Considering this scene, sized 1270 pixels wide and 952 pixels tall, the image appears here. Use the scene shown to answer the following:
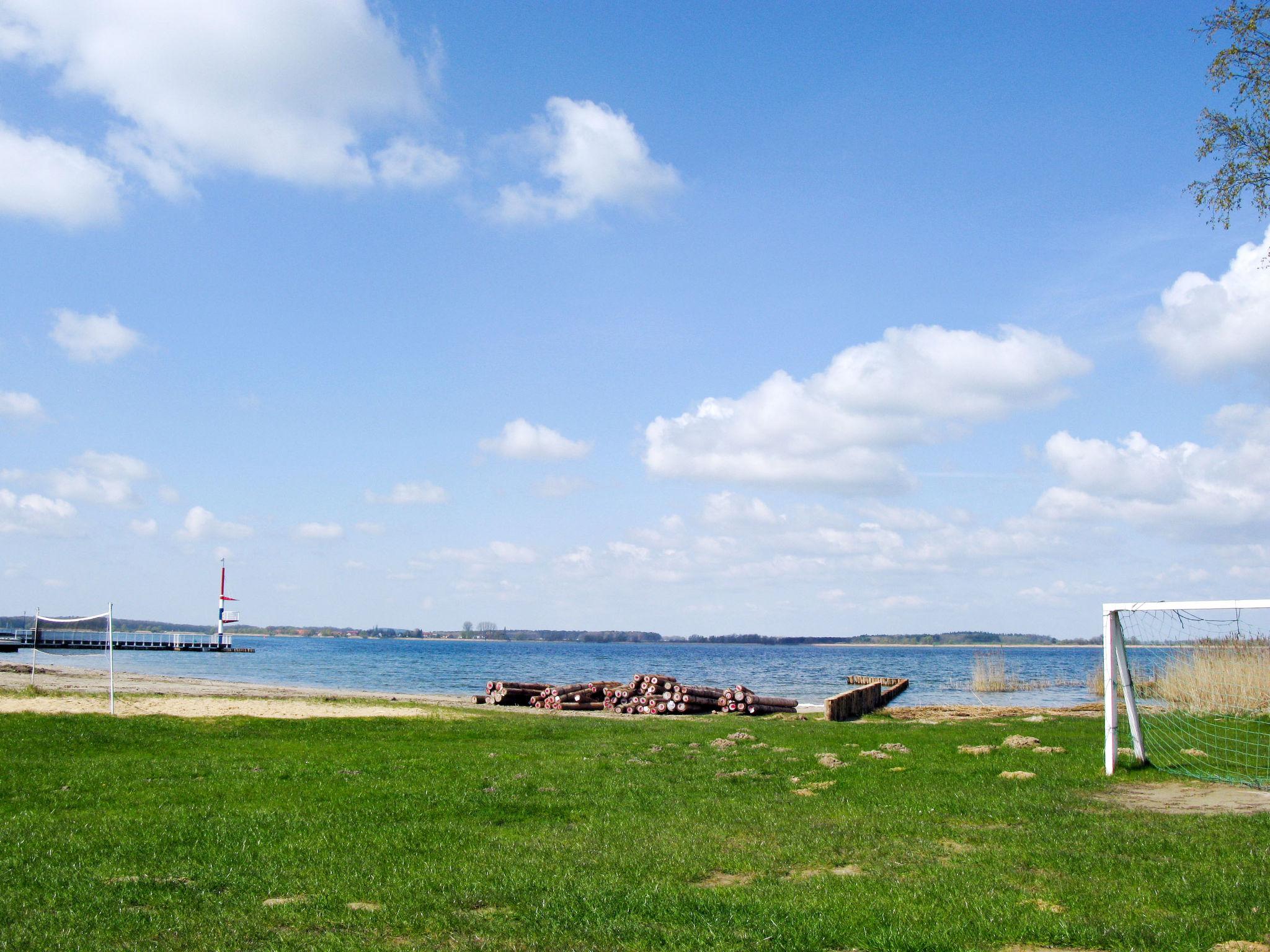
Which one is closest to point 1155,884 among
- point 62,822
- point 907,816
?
point 907,816

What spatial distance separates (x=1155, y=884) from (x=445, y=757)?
12235 millimetres

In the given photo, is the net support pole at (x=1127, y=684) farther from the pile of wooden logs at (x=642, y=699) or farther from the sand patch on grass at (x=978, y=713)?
the pile of wooden logs at (x=642, y=699)

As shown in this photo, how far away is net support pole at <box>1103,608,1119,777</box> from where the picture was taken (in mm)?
15422

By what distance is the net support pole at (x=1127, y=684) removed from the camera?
16016 mm

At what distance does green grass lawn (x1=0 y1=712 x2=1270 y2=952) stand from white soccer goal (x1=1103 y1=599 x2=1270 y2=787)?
4.15 ft

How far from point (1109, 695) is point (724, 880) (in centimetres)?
1028

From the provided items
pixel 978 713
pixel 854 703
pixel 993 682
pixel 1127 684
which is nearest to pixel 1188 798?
pixel 1127 684

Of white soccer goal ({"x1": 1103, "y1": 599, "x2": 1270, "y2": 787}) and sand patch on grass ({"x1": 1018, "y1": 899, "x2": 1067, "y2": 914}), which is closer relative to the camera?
sand patch on grass ({"x1": 1018, "y1": 899, "x2": 1067, "y2": 914})

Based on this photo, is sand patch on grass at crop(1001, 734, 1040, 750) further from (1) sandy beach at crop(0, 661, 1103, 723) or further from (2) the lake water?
(2) the lake water

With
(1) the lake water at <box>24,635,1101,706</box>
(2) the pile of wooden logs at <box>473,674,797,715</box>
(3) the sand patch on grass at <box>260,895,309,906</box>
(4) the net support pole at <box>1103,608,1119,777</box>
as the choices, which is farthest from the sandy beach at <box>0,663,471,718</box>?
(3) the sand patch on grass at <box>260,895,309,906</box>

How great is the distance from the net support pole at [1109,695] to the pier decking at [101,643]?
97.6m

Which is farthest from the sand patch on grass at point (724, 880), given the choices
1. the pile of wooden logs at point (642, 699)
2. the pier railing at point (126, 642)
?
the pier railing at point (126, 642)

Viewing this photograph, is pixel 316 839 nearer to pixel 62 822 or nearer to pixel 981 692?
pixel 62 822

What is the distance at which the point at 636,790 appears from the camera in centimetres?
1394
